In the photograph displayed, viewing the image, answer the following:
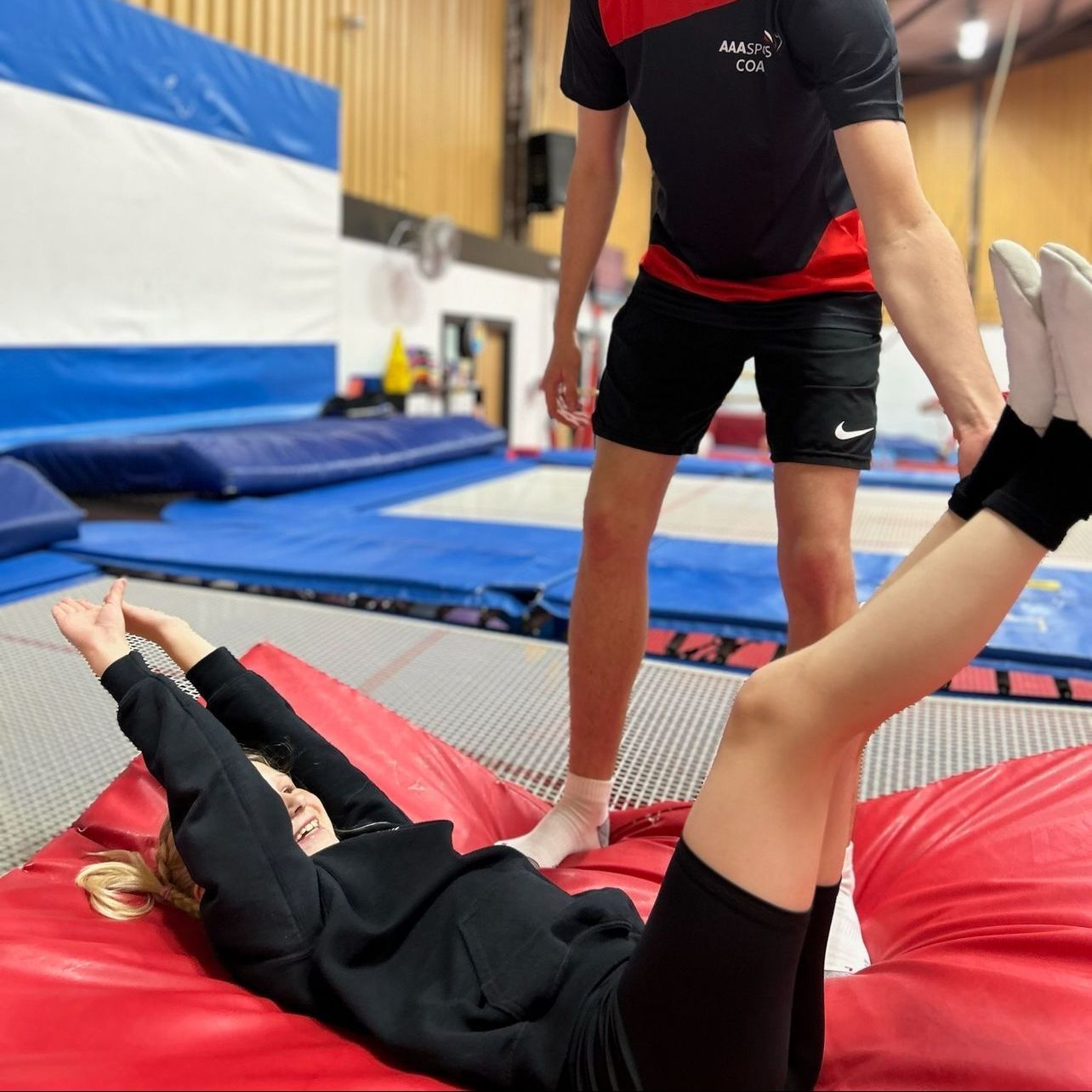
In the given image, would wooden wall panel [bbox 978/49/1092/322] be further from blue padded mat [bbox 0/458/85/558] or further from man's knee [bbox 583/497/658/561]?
man's knee [bbox 583/497/658/561]

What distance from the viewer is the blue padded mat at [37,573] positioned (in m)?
2.55

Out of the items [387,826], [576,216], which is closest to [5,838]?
[387,826]

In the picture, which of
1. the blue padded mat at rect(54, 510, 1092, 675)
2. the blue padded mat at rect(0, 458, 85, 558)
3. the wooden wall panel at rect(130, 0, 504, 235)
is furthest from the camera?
the wooden wall panel at rect(130, 0, 504, 235)

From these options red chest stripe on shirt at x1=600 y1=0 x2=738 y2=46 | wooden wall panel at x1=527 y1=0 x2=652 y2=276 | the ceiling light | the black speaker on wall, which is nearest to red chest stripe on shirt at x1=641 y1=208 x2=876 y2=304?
red chest stripe on shirt at x1=600 y1=0 x2=738 y2=46

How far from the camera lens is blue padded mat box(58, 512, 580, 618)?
252 cm

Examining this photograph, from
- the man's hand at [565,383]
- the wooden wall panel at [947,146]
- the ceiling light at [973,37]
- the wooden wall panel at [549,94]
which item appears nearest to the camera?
the man's hand at [565,383]

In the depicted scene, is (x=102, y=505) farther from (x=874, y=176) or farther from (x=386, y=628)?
(x=874, y=176)

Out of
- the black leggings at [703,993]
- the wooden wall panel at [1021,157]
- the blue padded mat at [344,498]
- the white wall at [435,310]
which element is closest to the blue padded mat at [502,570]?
the blue padded mat at [344,498]

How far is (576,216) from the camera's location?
1.43 meters

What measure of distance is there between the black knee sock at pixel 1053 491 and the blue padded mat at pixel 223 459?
3.38 meters

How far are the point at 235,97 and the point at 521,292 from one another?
3742 mm

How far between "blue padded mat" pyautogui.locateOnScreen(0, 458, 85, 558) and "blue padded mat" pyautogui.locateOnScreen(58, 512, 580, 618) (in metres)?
0.08

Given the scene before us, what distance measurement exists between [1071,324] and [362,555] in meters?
2.31

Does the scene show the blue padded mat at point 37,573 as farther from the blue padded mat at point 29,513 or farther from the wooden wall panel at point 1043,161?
the wooden wall panel at point 1043,161
